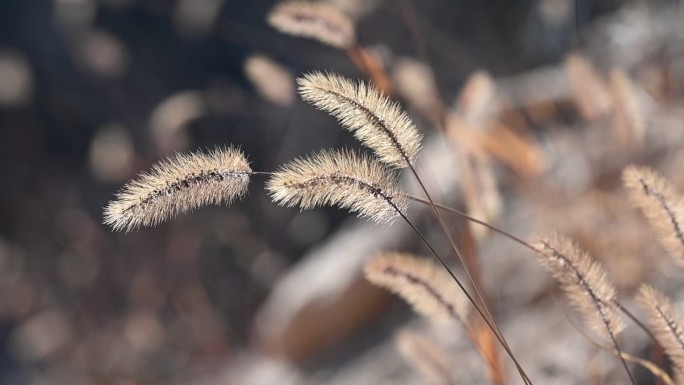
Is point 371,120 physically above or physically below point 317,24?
below

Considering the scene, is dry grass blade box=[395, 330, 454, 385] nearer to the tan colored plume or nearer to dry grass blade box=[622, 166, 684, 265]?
dry grass blade box=[622, 166, 684, 265]

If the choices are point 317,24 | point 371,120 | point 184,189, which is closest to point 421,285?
point 371,120

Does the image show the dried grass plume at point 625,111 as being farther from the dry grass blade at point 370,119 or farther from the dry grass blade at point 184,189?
the dry grass blade at point 184,189

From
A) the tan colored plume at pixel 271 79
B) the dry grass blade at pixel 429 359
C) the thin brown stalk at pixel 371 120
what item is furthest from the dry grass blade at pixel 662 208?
the tan colored plume at pixel 271 79

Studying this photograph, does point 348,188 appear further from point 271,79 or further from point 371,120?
point 271,79

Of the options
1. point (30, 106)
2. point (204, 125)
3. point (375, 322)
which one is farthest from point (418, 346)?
point (30, 106)

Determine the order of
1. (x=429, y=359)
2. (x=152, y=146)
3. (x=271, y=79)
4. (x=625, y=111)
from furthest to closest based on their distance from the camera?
(x=152, y=146)
(x=271, y=79)
(x=625, y=111)
(x=429, y=359)
